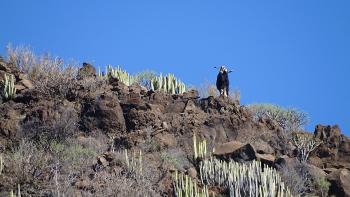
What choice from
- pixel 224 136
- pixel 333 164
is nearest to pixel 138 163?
pixel 224 136

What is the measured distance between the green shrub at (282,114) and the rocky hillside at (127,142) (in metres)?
7.54

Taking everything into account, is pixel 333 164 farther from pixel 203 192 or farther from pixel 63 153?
pixel 63 153

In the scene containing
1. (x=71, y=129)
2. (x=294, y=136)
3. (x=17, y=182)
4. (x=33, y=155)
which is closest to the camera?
(x=17, y=182)

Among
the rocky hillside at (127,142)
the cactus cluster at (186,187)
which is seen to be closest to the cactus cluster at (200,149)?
the rocky hillside at (127,142)

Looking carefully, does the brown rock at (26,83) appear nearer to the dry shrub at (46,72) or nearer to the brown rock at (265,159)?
the dry shrub at (46,72)

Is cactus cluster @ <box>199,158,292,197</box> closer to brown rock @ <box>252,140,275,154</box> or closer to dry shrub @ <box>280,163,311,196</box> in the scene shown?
dry shrub @ <box>280,163,311,196</box>

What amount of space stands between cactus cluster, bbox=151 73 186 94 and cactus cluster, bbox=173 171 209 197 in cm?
799

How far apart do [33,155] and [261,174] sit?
5.59 m

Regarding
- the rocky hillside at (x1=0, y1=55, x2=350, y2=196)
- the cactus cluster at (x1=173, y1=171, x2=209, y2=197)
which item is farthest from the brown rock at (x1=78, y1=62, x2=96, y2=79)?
the cactus cluster at (x1=173, y1=171, x2=209, y2=197)

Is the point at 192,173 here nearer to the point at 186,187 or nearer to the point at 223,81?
the point at 186,187

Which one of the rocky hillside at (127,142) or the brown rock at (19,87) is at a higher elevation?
the brown rock at (19,87)

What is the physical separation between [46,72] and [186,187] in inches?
A: 407

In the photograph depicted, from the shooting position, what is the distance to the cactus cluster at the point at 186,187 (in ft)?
51.8

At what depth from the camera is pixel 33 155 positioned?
55.4 feet
